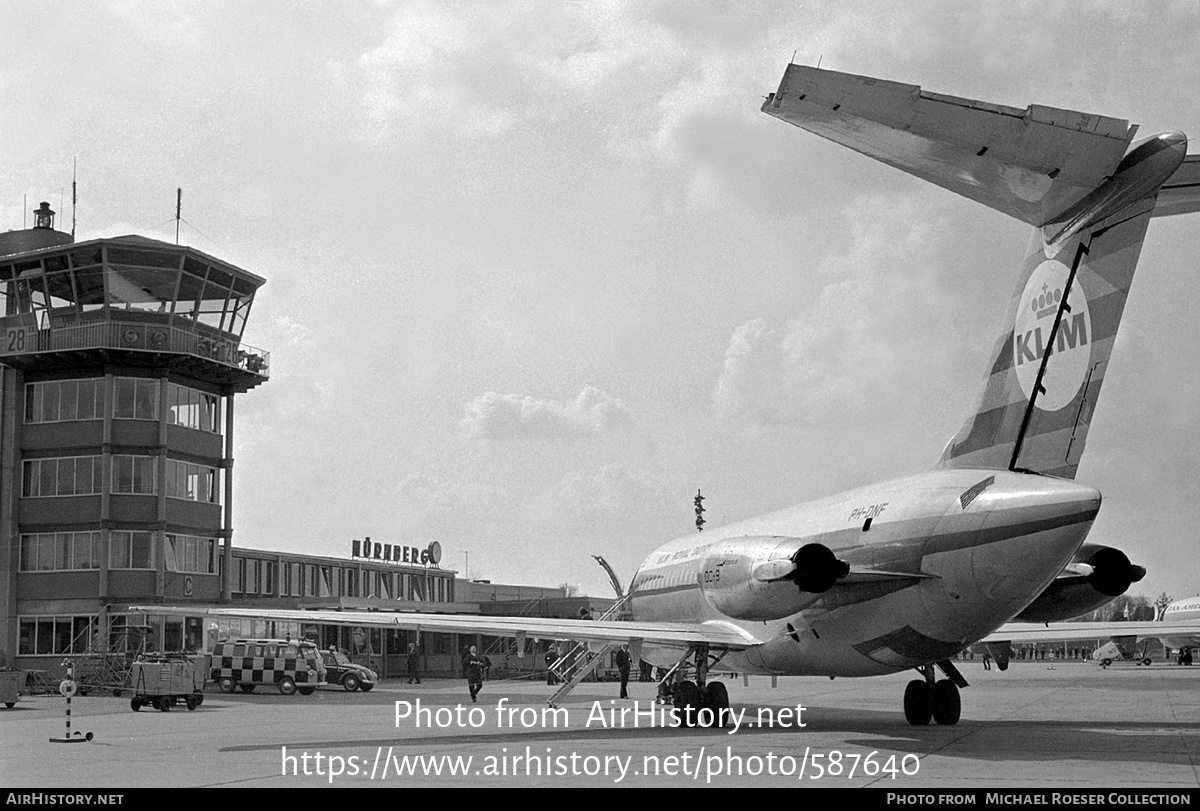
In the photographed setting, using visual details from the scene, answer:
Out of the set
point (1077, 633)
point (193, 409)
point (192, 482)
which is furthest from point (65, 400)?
point (1077, 633)

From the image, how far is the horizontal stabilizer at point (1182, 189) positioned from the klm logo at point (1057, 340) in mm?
1446

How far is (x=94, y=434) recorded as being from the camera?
143 feet

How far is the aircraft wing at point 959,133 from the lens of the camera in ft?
41.7

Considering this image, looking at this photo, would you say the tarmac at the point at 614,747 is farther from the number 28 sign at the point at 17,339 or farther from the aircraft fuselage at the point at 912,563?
the number 28 sign at the point at 17,339

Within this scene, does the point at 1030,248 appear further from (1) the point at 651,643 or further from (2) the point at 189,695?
(2) the point at 189,695

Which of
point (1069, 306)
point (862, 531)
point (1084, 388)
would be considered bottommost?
point (862, 531)

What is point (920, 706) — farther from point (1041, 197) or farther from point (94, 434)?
point (94, 434)

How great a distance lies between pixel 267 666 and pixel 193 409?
12.3 m

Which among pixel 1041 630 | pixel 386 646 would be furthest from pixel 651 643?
pixel 386 646

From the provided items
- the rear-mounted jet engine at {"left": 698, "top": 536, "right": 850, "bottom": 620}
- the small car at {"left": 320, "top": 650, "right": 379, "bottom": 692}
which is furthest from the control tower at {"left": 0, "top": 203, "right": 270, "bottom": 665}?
the rear-mounted jet engine at {"left": 698, "top": 536, "right": 850, "bottom": 620}

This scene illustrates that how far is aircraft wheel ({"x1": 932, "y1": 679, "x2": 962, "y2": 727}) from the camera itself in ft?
63.4

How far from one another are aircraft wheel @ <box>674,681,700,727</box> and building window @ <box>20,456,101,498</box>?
29316 millimetres

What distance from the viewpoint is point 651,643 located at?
2003 centimetres
